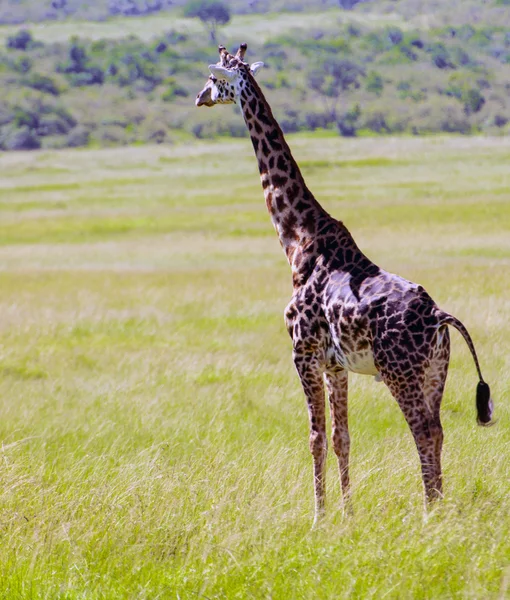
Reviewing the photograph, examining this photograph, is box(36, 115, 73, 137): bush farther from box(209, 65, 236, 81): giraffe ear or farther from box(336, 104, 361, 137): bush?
box(209, 65, 236, 81): giraffe ear

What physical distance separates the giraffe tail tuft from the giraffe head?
2.82m

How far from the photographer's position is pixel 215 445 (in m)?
8.16

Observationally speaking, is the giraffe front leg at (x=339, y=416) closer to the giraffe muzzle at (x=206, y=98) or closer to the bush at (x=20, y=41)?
the giraffe muzzle at (x=206, y=98)

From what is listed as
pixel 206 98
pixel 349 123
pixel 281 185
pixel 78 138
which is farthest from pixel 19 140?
pixel 281 185

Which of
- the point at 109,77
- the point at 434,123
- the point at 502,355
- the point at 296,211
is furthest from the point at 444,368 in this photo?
the point at 109,77

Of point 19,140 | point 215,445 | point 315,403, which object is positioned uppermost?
point 315,403

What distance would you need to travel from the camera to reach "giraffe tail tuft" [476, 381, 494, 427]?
19.3ft

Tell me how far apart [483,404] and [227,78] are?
3015mm

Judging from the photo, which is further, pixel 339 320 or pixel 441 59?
pixel 441 59

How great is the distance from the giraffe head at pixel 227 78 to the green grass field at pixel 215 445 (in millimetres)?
2604

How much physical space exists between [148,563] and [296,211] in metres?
2.76

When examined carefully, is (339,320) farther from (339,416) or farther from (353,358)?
(339,416)

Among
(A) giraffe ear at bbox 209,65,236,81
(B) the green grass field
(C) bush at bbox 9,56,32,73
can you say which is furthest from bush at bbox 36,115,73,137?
(A) giraffe ear at bbox 209,65,236,81

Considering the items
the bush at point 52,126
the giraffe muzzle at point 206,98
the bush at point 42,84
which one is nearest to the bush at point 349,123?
the bush at point 52,126
